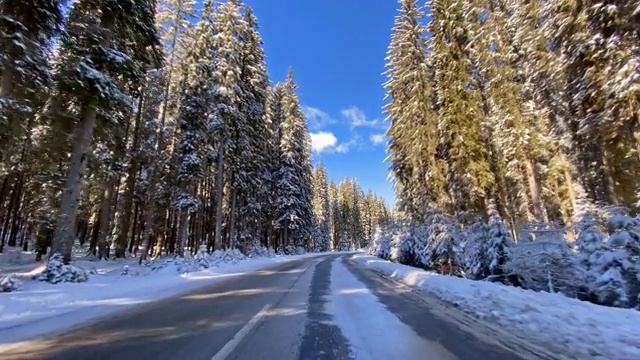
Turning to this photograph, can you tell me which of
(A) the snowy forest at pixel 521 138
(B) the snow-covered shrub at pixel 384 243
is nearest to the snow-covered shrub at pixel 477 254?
(A) the snowy forest at pixel 521 138

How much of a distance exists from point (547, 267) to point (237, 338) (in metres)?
8.18

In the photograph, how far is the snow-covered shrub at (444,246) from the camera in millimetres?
15672

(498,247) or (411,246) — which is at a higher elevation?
(411,246)

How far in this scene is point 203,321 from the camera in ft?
19.4

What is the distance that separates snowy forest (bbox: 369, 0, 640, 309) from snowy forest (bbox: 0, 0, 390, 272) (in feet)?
40.6

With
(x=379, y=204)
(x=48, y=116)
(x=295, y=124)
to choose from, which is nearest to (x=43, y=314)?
(x=48, y=116)

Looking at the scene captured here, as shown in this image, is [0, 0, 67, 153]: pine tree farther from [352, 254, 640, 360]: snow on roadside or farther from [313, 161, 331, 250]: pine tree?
[313, 161, 331, 250]: pine tree

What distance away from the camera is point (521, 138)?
765 inches

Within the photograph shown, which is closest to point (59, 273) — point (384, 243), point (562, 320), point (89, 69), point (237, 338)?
point (89, 69)

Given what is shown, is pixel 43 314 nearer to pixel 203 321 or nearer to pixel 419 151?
pixel 203 321

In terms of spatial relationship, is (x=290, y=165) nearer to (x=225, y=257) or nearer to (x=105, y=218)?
(x=225, y=257)

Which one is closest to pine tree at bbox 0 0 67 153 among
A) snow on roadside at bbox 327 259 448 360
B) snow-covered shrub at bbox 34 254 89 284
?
snow-covered shrub at bbox 34 254 89 284

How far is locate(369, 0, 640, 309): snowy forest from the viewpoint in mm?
8875

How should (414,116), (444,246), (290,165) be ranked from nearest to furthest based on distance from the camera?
(444,246), (414,116), (290,165)
